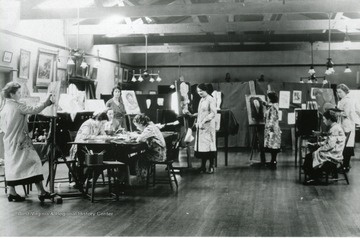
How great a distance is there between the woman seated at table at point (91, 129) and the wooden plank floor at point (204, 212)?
0.91m

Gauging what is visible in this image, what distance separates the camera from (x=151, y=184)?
21.8 feet

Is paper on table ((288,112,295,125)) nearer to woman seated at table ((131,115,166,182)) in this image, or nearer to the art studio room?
the art studio room

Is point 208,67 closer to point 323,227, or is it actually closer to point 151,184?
point 151,184

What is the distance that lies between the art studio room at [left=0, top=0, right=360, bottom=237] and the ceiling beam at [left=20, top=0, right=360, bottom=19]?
0.07 feet

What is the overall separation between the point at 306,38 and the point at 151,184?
8.04m

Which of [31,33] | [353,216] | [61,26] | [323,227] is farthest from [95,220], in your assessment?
[61,26]

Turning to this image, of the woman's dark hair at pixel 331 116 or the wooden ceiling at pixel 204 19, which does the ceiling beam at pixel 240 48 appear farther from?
the woman's dark hair at pixel 331 116

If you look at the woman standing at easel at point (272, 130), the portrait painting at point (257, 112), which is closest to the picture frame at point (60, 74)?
the portrait painting at point (257, 112)

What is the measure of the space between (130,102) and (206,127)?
3540 mm

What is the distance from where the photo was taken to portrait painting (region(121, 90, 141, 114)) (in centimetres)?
1062

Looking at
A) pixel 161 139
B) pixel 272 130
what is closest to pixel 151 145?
pixel 161 139

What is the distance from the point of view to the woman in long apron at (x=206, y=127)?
7539 mm

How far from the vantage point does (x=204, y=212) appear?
15.9ft

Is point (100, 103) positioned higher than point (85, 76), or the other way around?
point (85, 76)
